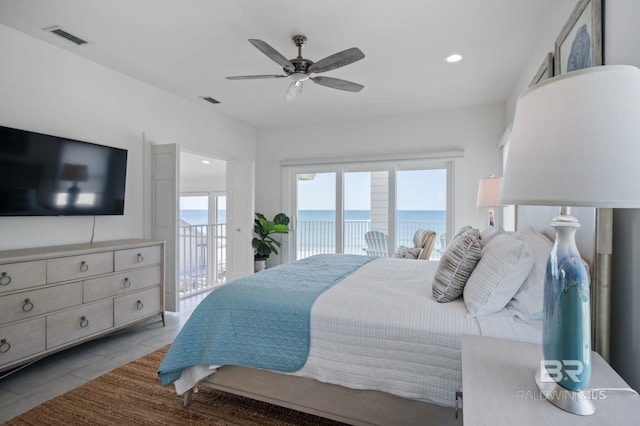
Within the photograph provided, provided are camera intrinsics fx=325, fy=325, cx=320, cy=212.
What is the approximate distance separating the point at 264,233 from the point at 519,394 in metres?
4.78

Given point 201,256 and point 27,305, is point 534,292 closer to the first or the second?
point 27,305

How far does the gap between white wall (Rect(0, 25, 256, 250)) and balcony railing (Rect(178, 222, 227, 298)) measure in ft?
5.14

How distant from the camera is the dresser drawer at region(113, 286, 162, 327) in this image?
9.68 ft

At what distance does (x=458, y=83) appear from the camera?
369cm

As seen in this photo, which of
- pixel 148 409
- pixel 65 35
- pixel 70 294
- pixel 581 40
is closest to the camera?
pixel 581 40

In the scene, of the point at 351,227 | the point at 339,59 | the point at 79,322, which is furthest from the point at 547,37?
the point at 79,322

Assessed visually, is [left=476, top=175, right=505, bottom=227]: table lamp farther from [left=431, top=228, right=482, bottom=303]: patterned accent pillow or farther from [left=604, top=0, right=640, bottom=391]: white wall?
[left=604, top=0, right=640, bottom=391]: white wall

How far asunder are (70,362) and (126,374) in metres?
0.63

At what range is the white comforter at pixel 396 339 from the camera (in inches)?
55.9

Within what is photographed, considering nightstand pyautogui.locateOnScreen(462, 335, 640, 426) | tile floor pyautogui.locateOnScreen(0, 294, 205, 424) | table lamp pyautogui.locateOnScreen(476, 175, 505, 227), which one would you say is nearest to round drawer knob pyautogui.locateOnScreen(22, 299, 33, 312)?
tile floor pyautogui.locateOnScreen(0, 294, 205, 424)

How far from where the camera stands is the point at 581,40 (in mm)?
1598

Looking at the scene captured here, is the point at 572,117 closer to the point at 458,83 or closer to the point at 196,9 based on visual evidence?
the point at 196,9

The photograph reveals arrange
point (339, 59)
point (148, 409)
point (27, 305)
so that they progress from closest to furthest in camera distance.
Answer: point (148, 409) < point (27, 305) < point (339, 59)

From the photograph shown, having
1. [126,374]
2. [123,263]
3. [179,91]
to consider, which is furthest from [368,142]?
[126,374]
